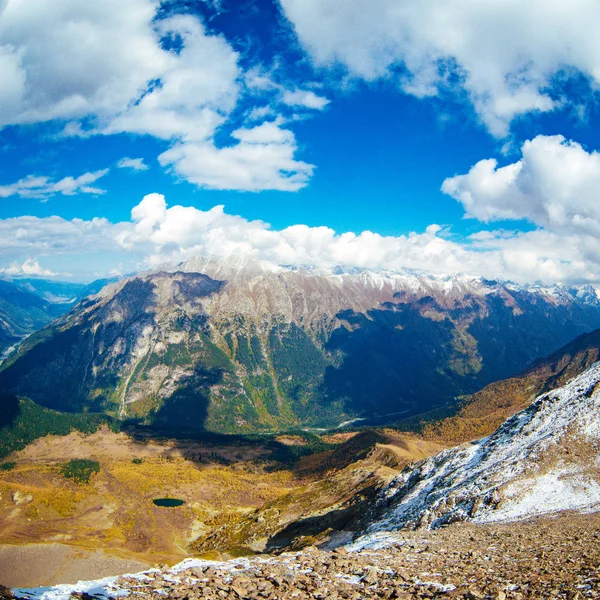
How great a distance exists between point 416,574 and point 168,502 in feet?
645

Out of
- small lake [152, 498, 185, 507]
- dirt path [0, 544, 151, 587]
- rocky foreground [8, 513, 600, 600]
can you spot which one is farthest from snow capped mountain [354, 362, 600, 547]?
small lake [152, 498, 185, 507]

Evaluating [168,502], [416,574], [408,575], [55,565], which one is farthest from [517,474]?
[168,502]

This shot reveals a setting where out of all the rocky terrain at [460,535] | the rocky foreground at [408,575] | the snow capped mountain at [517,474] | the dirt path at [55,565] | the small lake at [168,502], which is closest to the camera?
the rocky foreground at [408,575]

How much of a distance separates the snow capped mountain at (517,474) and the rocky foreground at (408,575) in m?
25.2

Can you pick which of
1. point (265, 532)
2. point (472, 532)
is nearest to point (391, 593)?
point (472, 532)

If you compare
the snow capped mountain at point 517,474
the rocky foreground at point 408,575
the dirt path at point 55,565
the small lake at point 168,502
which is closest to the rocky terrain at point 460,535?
the rocky foreground at point 408,575

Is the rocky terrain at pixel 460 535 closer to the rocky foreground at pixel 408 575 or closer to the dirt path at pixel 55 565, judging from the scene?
the rocky foreground at pixel 408 575

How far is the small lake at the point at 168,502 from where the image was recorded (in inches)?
7573

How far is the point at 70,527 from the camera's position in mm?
149500

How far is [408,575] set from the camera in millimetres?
28797

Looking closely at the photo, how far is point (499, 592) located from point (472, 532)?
3323cm

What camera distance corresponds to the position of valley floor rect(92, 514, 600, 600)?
2382cm

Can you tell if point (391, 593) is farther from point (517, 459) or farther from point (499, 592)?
point (517, 459)

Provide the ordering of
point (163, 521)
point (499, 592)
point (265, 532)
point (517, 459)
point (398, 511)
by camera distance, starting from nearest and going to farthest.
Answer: point (499, 592), point (517, 459), point (398, 511), point (265, 532), point (163, 521)
